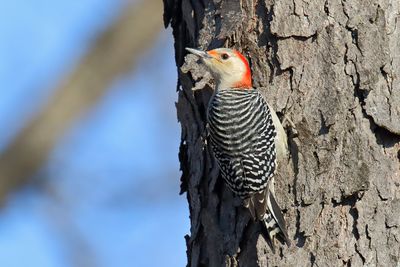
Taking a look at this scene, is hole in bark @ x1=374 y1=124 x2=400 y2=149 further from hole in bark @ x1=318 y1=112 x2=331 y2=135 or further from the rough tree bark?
hole in bark @ x1=318 y1=112 x2=331 y2=135

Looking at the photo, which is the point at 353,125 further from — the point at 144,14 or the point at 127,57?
the point at 144,14

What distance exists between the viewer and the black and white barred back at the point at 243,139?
17.9ft

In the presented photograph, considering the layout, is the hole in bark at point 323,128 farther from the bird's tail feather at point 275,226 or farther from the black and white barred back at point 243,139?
the bird's tail feather at point 275,226

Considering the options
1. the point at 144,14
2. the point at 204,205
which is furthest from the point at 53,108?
the point at 144,14

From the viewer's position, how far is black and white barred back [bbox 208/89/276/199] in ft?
17.9

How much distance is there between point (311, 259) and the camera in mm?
5270

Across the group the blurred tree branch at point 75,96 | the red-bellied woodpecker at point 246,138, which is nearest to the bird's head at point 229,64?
the red-bellied woodpecker at point 246,138

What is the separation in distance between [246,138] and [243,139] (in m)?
0.02

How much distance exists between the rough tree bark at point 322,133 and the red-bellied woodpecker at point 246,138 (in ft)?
0.26

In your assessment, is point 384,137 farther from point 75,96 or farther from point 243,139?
point 75,96

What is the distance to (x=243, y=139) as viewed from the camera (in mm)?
5734

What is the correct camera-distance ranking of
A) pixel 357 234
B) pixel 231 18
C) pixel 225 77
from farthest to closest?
1. pixel 225 77
2. pixel 231 18
3. pixel 357 234

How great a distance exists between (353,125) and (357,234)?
0.61 metres

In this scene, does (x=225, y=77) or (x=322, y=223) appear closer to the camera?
(x=322, y=223)
